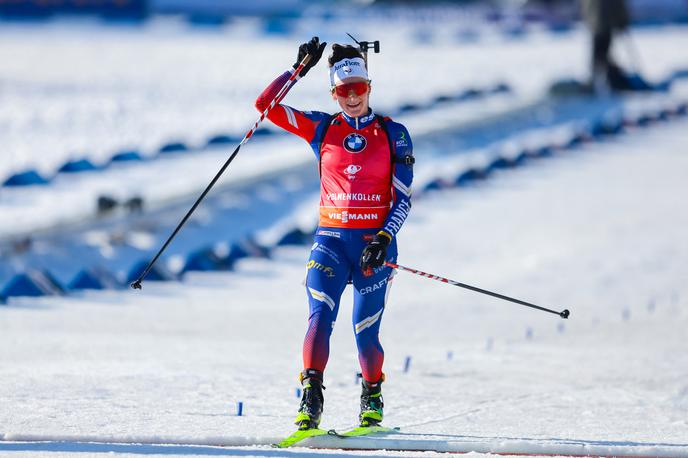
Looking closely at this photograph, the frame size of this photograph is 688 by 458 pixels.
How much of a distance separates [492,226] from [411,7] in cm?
3497

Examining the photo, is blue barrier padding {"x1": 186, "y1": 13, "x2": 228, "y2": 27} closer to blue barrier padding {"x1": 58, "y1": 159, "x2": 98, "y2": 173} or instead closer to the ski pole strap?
blue barrier padding {"x1": 58, "y1": 159, "x2": 98, "y2": 173}

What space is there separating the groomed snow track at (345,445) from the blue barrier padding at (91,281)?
6.22 metres

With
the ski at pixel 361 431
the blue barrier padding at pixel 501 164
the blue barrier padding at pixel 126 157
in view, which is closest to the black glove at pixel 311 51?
the ski at pixel 361 431

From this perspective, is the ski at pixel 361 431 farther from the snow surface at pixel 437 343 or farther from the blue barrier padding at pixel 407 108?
the blue barrier padding at pixel 407 108

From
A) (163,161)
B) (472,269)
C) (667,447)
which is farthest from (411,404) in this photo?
(163,161)

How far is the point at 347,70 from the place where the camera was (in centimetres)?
632

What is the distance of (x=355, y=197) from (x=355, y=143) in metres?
0.25

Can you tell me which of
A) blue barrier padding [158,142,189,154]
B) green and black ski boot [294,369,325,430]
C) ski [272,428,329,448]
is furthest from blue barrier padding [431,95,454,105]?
ski [272,428,329,448]

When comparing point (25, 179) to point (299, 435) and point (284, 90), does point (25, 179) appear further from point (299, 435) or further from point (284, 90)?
point (299, 435)

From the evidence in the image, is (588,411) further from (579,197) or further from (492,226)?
(579,197)

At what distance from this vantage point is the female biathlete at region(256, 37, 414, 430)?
6211mm

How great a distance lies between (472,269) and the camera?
1377 centimetres

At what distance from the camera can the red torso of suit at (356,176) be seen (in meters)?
6.25

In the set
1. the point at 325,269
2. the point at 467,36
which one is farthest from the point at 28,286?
the point at 467,36
